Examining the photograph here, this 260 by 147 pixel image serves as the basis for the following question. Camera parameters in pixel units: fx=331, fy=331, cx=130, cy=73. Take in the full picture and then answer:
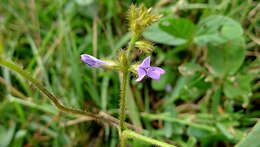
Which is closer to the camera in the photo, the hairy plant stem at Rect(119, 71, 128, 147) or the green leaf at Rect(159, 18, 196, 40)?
the hairy plant stem at Rect(119, 71, 128, 147)

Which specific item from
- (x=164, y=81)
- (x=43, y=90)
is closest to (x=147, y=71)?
(x=43, y=90)

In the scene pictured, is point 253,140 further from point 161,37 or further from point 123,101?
point 161,37

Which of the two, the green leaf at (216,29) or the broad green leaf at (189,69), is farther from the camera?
the broad green leaf at (189,69)

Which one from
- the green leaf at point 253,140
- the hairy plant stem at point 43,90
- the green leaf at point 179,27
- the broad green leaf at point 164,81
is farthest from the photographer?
the broad green leaf at point 164,81

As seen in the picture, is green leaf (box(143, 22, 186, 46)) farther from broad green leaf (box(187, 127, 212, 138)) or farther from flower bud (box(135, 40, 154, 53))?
flower bud (box(135, 40, 154, 53))

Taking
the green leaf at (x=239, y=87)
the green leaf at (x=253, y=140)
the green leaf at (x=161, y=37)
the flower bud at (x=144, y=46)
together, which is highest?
the green leaf at (x=161, y=37)

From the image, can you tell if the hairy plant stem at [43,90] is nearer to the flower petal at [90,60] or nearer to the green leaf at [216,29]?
the flower petal at [90,60]

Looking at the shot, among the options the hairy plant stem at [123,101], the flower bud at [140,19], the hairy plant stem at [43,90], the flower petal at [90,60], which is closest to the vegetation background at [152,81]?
the hairy plant stem at [43,90]

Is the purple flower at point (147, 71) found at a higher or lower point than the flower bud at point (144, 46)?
lower

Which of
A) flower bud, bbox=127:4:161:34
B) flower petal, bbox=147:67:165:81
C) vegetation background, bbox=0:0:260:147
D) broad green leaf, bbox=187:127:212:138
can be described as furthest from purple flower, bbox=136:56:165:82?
broad green leaf, bbox=187:127:212:138

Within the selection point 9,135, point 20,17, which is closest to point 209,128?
point 9,135
